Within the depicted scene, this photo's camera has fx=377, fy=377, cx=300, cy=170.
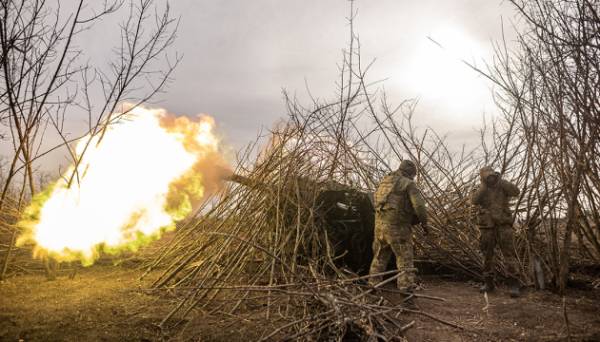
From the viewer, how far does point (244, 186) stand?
20.7ft

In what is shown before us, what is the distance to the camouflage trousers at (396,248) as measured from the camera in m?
4.95

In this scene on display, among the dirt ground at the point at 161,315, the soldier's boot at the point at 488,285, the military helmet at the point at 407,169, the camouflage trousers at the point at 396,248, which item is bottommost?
the dirt ground at the point at 161,315

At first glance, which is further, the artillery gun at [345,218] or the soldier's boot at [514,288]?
the artillery gun at [345,218]

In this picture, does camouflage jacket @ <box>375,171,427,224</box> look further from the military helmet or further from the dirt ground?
the dirt ground

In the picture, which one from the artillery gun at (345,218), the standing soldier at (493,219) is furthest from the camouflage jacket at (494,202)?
the artillery gun at (345,218)

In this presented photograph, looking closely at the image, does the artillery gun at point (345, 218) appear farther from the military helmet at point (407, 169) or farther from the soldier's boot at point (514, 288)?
the soldier's boot at point (514, 288)

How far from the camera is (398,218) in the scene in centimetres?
514

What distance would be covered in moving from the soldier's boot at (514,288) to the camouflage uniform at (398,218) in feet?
4.67

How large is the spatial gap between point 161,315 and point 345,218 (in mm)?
2988

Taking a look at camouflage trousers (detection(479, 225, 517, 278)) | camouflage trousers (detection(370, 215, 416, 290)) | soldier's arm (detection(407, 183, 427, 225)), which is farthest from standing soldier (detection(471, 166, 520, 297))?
camouflage trousers (detection(370, 215, 416, 290))

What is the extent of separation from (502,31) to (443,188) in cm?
350

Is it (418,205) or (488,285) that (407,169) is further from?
(488,285)

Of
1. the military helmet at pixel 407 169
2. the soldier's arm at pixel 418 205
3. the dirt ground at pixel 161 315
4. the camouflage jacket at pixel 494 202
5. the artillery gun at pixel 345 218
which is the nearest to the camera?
the dirt ground at pixel 161 315

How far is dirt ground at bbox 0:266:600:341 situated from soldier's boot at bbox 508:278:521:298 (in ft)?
0.35
